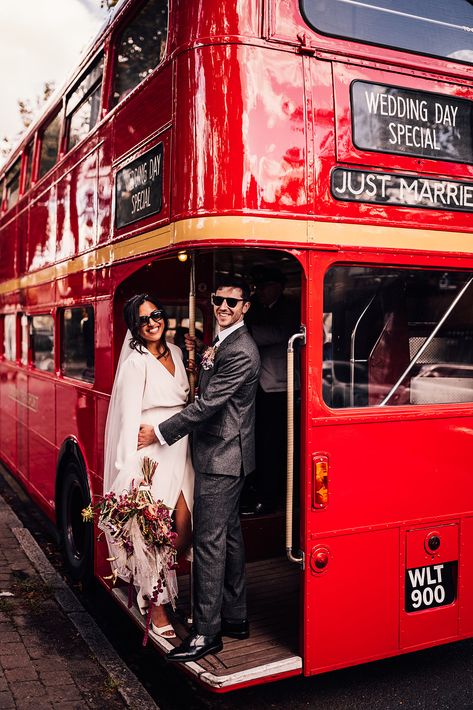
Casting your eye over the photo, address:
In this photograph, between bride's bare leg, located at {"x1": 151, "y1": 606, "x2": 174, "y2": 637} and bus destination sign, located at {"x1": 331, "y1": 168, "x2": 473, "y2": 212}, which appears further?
bride's bare leg, located at {"x1": 151, "y1": 606, "x2": 174, "y2": 637}

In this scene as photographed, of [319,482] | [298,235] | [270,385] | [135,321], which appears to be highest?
[298,235]

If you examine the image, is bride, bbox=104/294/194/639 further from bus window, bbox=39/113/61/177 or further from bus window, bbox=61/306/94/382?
bus window, bbox=39/113/61/177

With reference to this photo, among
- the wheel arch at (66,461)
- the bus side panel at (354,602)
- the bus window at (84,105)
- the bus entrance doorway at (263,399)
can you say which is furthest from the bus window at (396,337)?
the bus window at (84,105)

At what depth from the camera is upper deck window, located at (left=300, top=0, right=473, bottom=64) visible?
3.50m

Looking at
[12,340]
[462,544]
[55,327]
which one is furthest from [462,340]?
[12,340]

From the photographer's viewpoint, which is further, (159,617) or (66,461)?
(66,461)

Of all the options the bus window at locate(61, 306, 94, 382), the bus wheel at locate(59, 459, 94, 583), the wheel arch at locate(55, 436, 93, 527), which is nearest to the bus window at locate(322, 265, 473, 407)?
the bus window at locate(61, 306, 94, 382)

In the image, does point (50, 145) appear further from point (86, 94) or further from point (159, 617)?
point (159, 617)

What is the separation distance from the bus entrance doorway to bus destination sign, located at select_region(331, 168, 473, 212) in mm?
960

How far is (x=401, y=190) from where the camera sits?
3637mm

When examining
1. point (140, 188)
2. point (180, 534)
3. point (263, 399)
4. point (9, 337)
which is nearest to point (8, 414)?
point (9, 337)

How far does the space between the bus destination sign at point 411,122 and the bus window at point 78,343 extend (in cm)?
251

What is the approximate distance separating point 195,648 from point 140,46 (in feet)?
11.8

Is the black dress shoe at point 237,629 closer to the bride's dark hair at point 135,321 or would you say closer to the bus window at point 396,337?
the bus window at point 396,337
